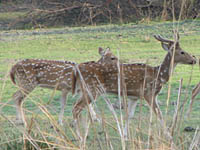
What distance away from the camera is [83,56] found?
1305 centimetres

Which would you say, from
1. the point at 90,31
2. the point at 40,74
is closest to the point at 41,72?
the point at 40,74

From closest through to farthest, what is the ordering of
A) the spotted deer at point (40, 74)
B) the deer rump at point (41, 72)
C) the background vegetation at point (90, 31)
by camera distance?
the spotted deer at point (40, 74) → the deer rump at point (41, 72) → the background vegetation at point (90, 31)

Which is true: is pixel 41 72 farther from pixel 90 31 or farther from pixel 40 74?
pixel 90 31

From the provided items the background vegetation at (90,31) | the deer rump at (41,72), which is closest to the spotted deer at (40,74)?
the deer rump at (41,72)

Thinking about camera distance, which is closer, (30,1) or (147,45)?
(147,45)

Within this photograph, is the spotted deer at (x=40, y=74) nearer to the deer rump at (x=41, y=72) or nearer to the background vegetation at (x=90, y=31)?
the deer rump at (x=41, y=72)

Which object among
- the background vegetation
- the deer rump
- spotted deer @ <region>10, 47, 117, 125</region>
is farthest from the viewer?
the background vegetation

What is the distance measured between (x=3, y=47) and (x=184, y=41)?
4.91m

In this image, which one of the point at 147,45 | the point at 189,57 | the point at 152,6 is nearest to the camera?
the point at 189,57

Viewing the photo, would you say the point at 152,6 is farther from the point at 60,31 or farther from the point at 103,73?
the point at 103,73

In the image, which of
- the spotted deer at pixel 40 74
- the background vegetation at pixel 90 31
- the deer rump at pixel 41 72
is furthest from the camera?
the background vegetation at pixel 90 31

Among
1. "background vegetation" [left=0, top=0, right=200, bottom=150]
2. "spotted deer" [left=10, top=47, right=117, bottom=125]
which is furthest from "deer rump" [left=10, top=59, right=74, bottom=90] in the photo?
"background vegetation" [left=0, top=0, right=200, bottom=150]

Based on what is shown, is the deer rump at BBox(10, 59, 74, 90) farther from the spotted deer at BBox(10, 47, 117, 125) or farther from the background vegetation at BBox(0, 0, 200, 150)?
the background vegetation at BBox(0, 0, 200, 150)

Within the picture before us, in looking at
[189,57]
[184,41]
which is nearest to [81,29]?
[184,41]
